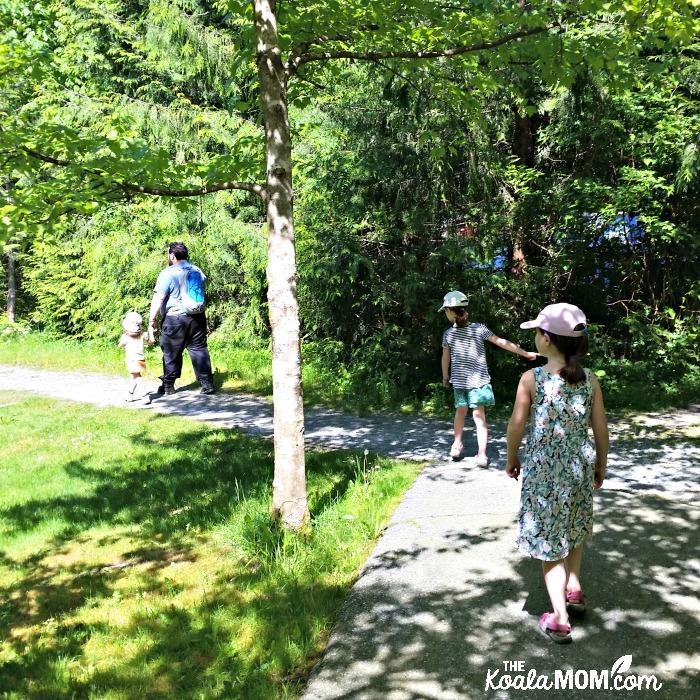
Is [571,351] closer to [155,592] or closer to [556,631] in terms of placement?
[556,631]

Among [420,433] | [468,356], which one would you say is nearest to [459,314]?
[468,356]

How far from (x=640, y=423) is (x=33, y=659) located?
20.9ft

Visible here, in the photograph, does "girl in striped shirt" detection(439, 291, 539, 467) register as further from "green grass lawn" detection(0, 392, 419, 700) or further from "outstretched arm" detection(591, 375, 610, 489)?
"outstretched arm" detection(591, 375, 610, 489)

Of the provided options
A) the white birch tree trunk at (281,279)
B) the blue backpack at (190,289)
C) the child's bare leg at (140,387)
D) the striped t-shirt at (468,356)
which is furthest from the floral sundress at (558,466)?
the child's bare leg at (140,387)

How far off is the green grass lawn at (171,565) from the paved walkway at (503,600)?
258mm

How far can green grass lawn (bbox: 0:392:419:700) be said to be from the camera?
3311 mm

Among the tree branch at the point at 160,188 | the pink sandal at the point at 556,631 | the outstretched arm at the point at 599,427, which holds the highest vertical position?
the tree branch at the point at 160,188

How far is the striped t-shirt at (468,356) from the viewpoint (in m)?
6.23

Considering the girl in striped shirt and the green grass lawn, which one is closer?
the green grass lawn

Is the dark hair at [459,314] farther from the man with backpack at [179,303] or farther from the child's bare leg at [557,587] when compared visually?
the man with backpack at [179,303]

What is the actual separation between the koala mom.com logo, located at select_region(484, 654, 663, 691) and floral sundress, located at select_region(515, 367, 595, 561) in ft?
1.71

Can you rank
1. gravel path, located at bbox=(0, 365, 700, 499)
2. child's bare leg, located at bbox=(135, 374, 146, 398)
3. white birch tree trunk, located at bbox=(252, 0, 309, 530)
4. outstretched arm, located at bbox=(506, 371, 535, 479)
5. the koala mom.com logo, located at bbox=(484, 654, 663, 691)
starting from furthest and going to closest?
1. child's bare leg, located at bbox=(135, 374, 146, 398)
2. gravel path, located at bbox=(0, 365, 700, 499)
3. white birch tree trunk, located at bbox=(252, 0, 309, 530)
4. outstretched arm, located at bbox=(506, 371, 535, 479)
5. the koala mom.com logo, located at bbox=(484, 654, 663, 691)

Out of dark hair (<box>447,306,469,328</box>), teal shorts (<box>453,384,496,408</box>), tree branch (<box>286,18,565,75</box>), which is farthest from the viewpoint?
dark hair (<box>447,306,469,328</box>)

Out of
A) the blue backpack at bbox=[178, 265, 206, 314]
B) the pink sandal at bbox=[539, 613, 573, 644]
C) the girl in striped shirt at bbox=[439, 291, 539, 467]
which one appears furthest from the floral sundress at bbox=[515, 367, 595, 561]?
the blue backpack at bbox=[178, 265, 206, 314]
